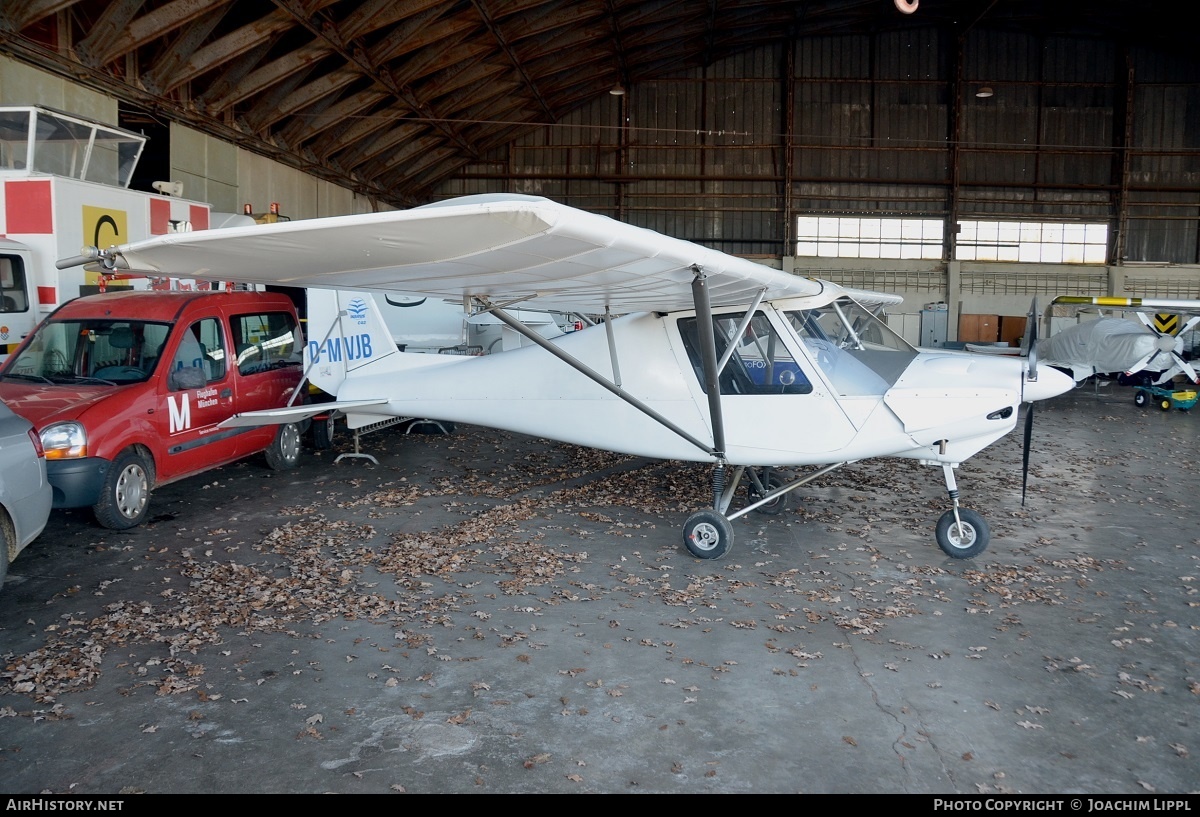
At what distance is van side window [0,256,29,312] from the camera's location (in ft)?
32.7

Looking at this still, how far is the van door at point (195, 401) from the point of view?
296 inches

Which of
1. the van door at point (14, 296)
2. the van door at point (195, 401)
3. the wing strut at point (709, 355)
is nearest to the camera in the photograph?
the wing strut at point (709, 355)

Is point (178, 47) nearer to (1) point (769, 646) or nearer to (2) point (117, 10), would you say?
(2) point (117, 10)

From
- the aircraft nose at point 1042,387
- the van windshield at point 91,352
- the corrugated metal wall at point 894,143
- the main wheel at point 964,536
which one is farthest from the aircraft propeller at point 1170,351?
the van windshield at point 91,352

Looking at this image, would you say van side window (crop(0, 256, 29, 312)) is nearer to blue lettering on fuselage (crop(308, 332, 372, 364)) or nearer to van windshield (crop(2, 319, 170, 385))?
van windshield (crop(2, 319, 170, 385))

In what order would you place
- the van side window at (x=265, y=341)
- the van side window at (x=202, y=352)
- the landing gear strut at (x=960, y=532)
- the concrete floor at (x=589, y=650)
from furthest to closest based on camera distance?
the van side window at (x=265, y=341)
the van side window at (x=202, y=352)
the landing gear strut at (x=960, y=532)
the concrete floor at (x=589, y=650)

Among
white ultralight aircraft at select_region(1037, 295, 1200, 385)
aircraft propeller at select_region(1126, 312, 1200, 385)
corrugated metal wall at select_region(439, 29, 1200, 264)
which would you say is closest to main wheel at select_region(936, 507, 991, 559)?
white ultralight aircraft at select_region(1037, 295, 1200, 385)

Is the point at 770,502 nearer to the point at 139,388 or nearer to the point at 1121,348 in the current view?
the point at 139,388

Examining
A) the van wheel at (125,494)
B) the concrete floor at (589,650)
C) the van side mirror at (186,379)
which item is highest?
the van side mirror at (186,379)

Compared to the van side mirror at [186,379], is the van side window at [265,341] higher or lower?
higher

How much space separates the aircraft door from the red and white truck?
643 centimetres

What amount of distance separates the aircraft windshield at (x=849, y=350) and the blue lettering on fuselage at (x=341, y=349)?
4701 mm

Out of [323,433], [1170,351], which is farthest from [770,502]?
[1170,351]

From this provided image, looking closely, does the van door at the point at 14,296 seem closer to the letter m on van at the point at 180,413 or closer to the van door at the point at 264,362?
the van door at the point at 264,362
